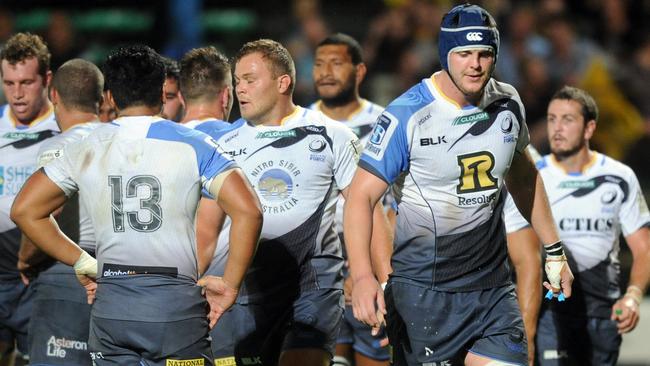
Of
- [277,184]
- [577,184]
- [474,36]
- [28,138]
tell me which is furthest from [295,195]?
[577,184]

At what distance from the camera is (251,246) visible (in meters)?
6.62

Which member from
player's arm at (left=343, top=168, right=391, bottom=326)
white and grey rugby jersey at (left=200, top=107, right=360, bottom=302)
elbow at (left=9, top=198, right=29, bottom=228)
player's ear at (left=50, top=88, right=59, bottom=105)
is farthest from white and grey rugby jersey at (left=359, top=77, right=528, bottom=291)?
player's ear at (left=50, top=88, right=59, bottom=105)

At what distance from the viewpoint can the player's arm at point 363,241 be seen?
20.9 feet

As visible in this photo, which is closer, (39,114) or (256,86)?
(256,86)

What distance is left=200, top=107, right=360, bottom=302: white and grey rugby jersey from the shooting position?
25.9 ft

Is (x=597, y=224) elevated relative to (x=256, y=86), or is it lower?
lower

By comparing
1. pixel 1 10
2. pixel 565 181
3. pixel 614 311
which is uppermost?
pixel 1 10

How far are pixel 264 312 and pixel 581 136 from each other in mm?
3057

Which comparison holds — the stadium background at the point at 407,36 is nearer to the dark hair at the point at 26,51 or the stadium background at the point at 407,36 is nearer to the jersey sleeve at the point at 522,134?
the dark hair at the point at 26,51

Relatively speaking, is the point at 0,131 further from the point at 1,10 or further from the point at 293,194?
the point at 1,10

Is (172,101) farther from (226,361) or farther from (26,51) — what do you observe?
(226,361)

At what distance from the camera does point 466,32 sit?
22.7ft

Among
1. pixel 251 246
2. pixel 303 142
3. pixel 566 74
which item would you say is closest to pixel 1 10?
pixel 566 74

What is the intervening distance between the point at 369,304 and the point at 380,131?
112cm
